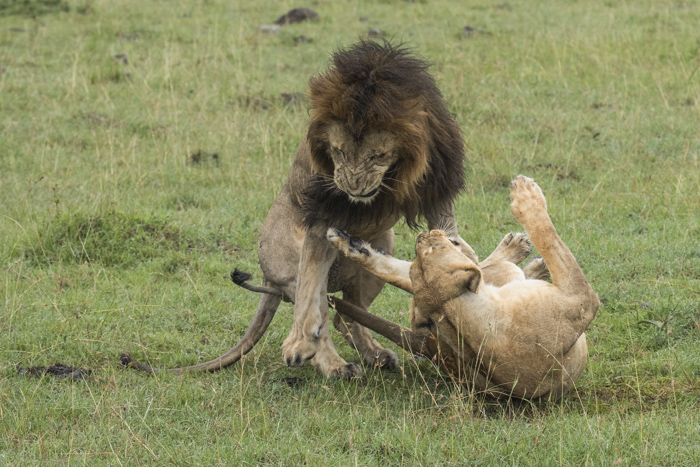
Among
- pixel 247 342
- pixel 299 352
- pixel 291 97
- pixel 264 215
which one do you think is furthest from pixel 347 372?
pixel 291 97

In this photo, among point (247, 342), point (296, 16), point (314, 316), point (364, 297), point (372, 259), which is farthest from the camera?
point (296, 16)

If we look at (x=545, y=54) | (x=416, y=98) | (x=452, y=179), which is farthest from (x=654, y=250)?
(x=545, y=54)

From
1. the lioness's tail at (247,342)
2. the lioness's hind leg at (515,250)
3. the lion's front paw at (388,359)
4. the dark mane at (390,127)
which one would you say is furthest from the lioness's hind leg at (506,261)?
the lioness's tail at (247,342)

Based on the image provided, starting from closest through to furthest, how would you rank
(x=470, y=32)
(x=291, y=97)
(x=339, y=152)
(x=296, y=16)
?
(x=339, y=152) < (x=291, y=97) < (x=470, y=32) < (x=296, y=16)

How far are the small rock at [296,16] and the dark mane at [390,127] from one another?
10049 millimetres

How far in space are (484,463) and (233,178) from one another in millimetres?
5331

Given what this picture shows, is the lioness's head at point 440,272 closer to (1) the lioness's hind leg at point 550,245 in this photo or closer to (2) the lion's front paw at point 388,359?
(1) the lioness's hind leg at point 550,245

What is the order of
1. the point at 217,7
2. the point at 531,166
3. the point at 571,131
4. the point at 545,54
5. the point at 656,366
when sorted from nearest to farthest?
the point at 656,366 < the point at 531,166 < the point at 571,131 < the point at 545,54 < the point at 217,7

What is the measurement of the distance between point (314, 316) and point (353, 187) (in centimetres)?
93

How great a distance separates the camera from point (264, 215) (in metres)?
7.58

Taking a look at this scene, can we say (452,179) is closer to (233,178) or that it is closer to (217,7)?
(233,178)

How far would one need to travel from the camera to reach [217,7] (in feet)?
50.3

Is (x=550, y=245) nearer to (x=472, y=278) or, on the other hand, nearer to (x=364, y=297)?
(x=472, y=278)

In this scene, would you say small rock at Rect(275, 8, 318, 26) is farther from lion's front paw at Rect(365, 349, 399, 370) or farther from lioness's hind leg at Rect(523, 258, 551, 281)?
lioness's hind leg at Rect(523, 258, 551, 281)
